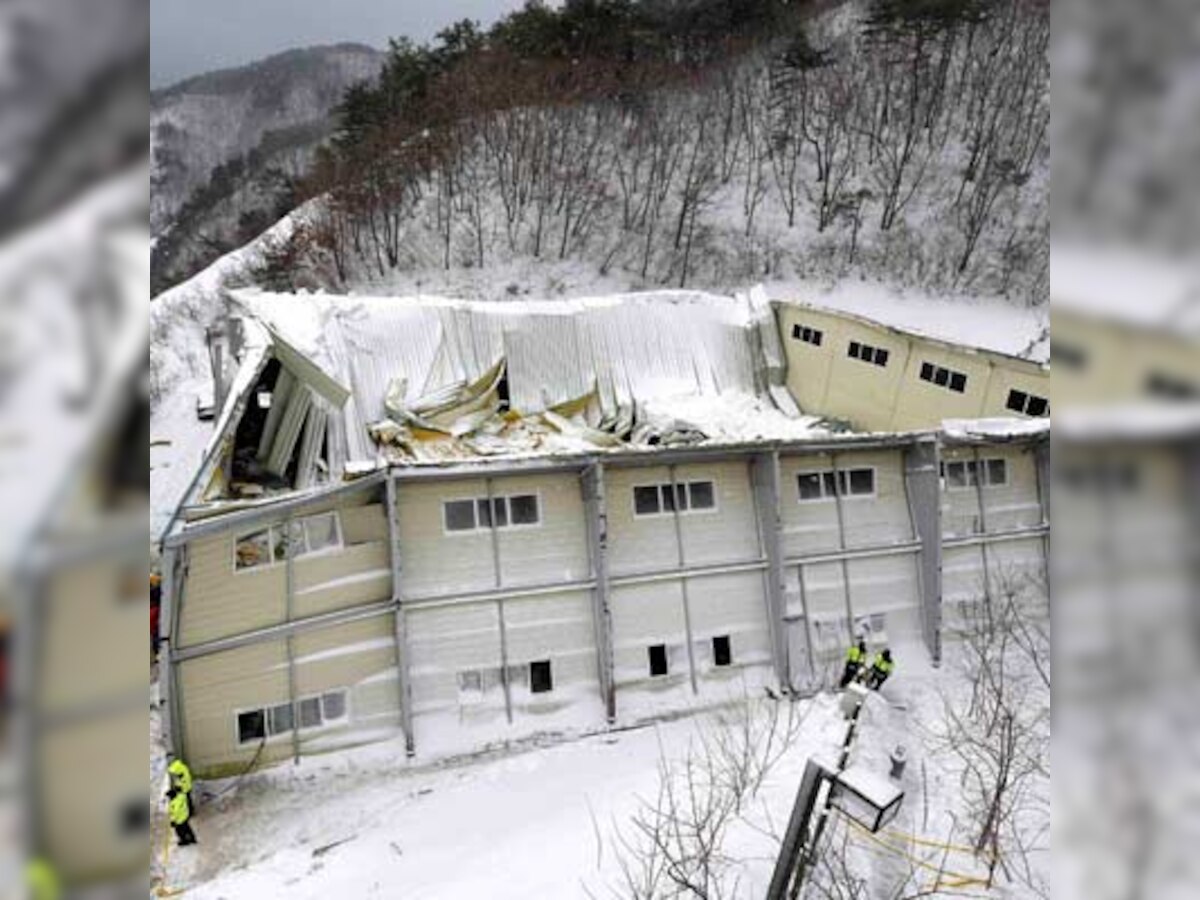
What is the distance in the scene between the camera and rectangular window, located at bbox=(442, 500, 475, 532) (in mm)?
10512

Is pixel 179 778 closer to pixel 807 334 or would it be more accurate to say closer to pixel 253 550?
pixel 253 550

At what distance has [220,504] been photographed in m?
9.76

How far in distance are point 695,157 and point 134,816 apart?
1275 inches

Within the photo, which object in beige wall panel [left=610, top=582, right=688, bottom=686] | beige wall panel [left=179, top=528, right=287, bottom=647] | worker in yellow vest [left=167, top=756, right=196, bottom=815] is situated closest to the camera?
worker in yellow vest [left=167, top=756, right=196, bottom=815]

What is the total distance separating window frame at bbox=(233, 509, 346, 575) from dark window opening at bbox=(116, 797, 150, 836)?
31.5 feet

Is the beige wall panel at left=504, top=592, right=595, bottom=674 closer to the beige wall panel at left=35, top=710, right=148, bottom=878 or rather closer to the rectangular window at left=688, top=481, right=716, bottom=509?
the rectangular window at left=688, top=481, right=716, bottom=509

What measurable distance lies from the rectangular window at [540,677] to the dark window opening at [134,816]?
999cm

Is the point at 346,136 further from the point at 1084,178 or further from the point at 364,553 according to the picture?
the point at 1084,178

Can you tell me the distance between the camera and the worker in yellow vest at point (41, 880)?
79 centimetres

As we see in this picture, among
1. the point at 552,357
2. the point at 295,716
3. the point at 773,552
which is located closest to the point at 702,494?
the point at 773,552

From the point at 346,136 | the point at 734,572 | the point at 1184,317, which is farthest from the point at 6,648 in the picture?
the point at 346,136

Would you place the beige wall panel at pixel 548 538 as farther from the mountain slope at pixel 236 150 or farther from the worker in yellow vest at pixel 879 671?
the mountain slope at pixel 236 150

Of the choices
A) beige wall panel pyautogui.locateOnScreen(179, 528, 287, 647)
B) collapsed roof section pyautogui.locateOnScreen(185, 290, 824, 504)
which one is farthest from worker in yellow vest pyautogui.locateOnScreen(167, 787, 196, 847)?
collapsed roof section pyautogui.locateOnScreen(185, 290, 824, 504)

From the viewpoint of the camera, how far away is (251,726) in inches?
384
